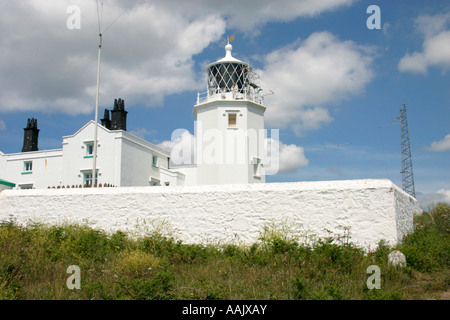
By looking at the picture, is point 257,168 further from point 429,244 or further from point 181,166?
point 429,244

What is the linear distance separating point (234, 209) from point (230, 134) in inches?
550

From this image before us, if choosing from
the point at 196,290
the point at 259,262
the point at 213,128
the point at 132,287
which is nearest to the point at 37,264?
the point at 132,287

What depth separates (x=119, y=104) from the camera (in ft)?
94.9

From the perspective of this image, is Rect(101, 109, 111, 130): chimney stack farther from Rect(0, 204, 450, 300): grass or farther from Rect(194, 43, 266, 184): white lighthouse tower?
Rect(0, 204, 450, 300): grass

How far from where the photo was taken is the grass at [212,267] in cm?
654

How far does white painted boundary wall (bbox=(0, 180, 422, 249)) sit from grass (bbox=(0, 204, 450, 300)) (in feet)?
1.09

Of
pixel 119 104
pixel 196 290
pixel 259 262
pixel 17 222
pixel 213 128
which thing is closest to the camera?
pixel 196 290

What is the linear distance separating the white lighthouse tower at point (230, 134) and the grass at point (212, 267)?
13199mm

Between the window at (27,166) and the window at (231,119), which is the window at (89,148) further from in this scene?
the window at (231,119)

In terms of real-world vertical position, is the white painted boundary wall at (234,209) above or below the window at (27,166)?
below

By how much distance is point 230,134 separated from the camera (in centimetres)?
2397

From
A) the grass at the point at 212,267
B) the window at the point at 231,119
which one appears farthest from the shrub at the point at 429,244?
the window at the point at 231,119

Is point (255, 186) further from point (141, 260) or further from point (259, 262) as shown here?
point (141, 260)

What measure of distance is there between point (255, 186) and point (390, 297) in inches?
194
